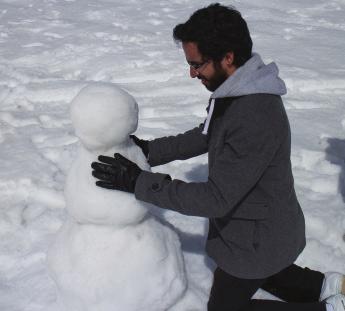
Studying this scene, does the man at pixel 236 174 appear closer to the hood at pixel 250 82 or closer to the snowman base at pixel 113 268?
the hood at pixel 250 82

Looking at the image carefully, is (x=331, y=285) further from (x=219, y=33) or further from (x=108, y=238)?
(x=219, y=33)

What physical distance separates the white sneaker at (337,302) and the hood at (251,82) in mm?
939

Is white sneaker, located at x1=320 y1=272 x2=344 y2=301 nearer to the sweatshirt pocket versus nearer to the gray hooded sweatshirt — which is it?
the gray hooded sweatshirt

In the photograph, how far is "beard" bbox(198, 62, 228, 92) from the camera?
158 cm

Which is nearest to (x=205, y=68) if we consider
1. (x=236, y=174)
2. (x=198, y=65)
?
(x=198, y=65)

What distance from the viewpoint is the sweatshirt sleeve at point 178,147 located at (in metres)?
2.01

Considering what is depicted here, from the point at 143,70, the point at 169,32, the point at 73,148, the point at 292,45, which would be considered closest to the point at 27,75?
the point at 143,70

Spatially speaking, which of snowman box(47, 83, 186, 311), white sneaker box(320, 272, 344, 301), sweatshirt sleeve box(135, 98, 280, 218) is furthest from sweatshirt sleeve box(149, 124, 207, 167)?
white sneaker box(320, 272, 344, 301)

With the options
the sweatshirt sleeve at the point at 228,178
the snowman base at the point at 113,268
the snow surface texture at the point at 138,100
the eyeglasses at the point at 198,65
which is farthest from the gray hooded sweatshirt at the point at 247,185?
the snow surface texture at the point at 138,100

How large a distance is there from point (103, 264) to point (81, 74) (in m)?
3.25

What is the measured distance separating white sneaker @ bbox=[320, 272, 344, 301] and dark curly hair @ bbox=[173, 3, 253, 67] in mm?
1084

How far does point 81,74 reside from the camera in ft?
15.3

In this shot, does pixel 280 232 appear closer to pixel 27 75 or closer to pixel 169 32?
pixel 27 75

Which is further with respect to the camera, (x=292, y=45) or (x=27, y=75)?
(x=292, y=45)
